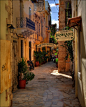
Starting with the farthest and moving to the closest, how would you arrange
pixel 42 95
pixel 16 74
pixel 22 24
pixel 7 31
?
pixel 22 24 < pixel 16 74 < pixel 42 95 < pixel 7 31

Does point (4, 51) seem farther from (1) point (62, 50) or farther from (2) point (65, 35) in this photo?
(1) point (62, 50)

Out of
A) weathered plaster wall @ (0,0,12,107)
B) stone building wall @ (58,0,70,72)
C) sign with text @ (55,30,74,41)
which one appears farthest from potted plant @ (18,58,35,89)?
stone building wall @ (58,0,70,72)

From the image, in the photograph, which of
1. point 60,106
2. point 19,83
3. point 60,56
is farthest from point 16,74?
point 60,56

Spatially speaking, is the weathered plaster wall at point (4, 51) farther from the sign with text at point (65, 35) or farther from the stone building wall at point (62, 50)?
the stone building wall at point (62, 50)

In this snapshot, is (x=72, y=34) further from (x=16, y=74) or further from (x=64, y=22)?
(x=64, y=22)

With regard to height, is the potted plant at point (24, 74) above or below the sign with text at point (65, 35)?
below

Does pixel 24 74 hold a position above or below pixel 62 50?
below

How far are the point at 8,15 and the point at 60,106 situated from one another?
419 centimetres

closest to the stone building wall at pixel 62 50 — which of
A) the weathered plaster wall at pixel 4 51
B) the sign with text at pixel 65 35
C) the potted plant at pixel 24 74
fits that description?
the potted plant at pixel 24 74

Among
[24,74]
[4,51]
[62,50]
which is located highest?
[62,50]

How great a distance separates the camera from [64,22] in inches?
610

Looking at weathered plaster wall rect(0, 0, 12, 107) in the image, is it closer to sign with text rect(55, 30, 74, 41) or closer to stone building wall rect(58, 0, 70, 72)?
sign with text rect(55, 30, 74, 41)

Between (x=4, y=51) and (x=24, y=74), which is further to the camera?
(x=24, y=74)

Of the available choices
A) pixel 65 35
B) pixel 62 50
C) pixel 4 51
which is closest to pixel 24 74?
pixel 65 35
